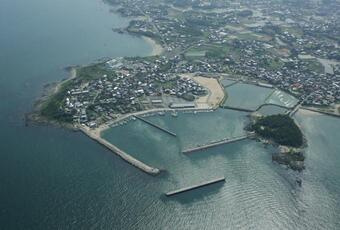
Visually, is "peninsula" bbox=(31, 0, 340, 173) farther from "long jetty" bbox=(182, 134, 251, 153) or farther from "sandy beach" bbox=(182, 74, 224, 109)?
"long jetty" bbox=(182, 134, 251, 153)

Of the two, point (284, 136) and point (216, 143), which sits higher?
point (284, 136)

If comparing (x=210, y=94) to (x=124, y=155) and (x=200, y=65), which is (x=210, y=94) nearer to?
(x=200, y=65)

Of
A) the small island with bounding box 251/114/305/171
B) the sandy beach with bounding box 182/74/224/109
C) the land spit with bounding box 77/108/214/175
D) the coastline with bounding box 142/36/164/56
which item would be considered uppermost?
the small island with bounding box 251/114/305/171

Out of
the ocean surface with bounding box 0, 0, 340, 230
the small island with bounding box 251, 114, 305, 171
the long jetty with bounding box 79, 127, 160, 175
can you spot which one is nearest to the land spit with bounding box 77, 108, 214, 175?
the long jetty with bounding box 79, 127, 160, 175

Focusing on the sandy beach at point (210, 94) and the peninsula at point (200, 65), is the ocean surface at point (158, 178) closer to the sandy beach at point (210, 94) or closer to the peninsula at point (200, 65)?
the sandy beach at point (210, 94)

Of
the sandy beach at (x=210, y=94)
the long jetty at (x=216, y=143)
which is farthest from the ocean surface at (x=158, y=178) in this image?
the sandy beach at (x=210, y=94)

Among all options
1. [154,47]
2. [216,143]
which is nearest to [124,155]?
[216,143]

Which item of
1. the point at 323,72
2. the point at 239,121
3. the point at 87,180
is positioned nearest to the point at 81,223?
the point at 87,180
